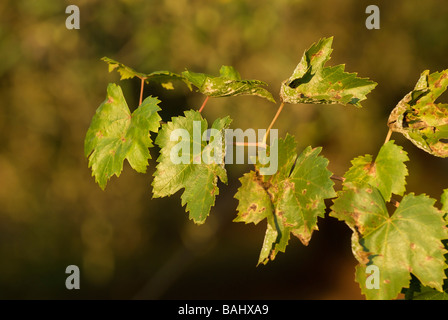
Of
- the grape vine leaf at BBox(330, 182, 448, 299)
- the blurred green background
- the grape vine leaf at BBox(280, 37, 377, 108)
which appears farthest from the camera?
the blurred green background

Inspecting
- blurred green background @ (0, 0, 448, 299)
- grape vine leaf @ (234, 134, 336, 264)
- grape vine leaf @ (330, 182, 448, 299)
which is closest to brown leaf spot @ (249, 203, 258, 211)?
grape vine leaf @ (234, 134, 336, 264)

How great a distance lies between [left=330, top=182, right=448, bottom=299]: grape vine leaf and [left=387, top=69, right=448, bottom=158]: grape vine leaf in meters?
0.11

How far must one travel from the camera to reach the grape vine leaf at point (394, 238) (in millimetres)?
640

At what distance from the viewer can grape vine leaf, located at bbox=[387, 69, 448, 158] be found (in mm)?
724

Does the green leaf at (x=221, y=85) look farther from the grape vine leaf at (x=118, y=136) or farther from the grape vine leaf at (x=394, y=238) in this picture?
the grape vine leaf at (x=394, y=238)

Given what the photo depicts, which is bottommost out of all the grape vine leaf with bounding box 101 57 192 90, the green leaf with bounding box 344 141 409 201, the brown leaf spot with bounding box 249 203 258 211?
the brown leaf spot with bounding box 249 203 258 211

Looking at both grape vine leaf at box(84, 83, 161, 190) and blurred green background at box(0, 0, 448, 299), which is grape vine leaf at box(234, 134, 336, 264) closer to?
grape vine leaf at box(84, 83, 161, 190)

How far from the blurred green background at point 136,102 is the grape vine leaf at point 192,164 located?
1997 millimetres

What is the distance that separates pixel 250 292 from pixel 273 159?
3056 mm

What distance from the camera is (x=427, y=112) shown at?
0.73m

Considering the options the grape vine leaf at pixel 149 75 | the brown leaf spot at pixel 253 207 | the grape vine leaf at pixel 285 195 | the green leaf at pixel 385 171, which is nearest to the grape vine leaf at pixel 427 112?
the green leaf at pixel 385 171

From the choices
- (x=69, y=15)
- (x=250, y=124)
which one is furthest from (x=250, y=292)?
(x=69, y=15)

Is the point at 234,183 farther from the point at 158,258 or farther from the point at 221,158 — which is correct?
the point at 221,158

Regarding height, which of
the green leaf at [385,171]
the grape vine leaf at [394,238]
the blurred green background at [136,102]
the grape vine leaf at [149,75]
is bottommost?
the grape vine leaf at [394,238]
